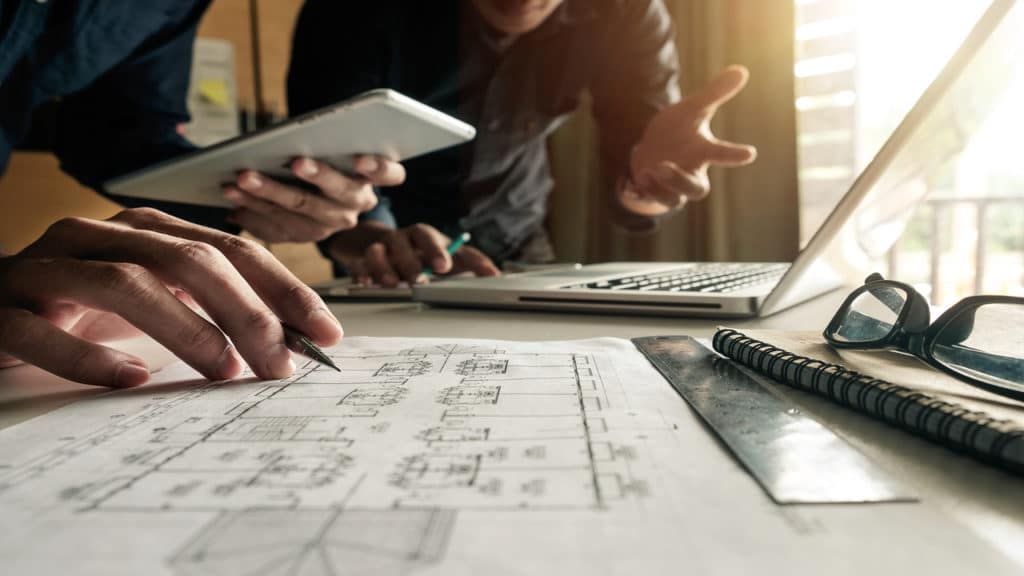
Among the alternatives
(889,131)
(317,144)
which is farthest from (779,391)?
(889,131)

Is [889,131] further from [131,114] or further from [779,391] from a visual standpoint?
[131,114]

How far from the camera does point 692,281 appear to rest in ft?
2.30

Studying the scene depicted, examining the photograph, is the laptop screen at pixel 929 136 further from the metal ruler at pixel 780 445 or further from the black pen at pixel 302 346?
the black pen at pixel 302 346

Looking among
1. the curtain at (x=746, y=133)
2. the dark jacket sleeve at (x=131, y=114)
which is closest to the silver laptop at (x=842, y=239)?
the dark jacket sleeve at (x=131, y=114)

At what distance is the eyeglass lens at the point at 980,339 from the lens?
0.30 meters

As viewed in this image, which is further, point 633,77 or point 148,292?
point 633,77

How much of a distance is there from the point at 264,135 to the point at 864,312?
1.81 ft

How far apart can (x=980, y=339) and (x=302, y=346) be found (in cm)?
38

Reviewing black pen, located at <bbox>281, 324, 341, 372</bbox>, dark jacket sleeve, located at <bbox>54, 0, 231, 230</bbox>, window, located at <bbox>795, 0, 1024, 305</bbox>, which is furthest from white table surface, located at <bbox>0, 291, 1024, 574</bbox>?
window, located at <bbox>795, 0, 1024, 305</bbox>

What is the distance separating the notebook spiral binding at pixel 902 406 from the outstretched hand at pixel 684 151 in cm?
72

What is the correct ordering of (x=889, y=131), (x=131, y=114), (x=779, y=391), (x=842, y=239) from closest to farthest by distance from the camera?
(x=779, y=391)
(x=842, y=239)
(x=131, y=114)
(x=889, y=131)

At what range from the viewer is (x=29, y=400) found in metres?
0.35

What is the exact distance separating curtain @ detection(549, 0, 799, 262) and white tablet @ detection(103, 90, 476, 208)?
1.23 metres

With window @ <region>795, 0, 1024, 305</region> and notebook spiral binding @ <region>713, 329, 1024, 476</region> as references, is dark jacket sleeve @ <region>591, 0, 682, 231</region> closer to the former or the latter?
window @ <region>795, 0, 1024, 305</region>
